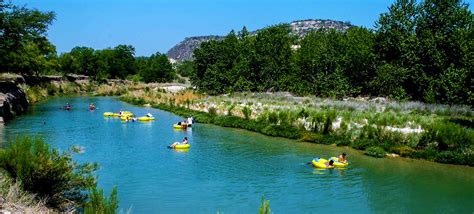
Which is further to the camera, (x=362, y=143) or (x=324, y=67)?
(x=324, y=67)

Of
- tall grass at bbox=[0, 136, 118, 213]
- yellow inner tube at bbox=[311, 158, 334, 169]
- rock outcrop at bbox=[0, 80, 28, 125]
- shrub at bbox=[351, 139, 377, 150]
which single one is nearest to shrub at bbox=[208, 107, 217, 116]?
rock outcrop at bbox=[0, 80, 28, 125]

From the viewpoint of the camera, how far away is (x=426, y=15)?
49969 millimetres

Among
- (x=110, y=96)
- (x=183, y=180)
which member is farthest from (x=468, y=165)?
(x=110, y=96)

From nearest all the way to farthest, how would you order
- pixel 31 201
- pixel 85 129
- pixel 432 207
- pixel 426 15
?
pixel 31 201, pixel 432 207, pixel 85 129, pixel 426 15

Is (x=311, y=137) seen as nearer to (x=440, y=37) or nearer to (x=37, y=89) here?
(x=440, y=37)

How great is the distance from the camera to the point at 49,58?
343ft

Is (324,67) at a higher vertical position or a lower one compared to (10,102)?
higher

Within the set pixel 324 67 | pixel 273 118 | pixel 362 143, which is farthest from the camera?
pixel 324 67

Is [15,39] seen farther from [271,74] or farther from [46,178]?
[46,178]

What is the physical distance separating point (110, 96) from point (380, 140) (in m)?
65.0

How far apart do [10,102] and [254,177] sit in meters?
32.4

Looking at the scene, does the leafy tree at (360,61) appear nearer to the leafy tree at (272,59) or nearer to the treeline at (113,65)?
the leafy tree at (272,59)

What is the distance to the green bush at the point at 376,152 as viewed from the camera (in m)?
29.2

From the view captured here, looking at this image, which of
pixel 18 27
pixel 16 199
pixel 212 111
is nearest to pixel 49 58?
pixel 18 27
